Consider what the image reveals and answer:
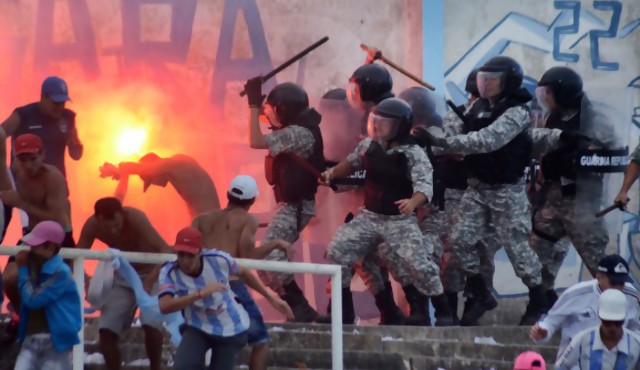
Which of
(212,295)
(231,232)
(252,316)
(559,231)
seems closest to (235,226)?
(231,232)

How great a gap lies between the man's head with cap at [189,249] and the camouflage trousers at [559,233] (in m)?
4.16

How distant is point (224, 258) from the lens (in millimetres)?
11344

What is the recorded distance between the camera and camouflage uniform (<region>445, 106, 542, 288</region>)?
45.3 ft

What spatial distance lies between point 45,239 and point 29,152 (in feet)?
5.25

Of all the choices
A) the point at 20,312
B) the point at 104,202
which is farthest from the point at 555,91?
the point at 20,312

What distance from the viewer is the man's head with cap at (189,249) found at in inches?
436

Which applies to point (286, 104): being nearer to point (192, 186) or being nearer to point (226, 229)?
point (192, 186)

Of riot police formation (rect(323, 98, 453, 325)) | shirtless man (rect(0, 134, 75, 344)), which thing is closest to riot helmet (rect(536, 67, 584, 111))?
riot police formation (rect(323, 98, 453, 325))

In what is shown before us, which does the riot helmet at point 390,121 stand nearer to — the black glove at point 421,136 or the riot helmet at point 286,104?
the black glove at point 421,136

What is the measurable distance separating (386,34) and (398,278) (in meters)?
3.32

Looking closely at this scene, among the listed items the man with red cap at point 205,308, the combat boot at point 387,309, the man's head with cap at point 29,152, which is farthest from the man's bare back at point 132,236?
the combat boot at point 387,309

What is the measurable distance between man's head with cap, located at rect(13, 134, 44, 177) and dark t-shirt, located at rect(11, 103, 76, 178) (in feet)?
3.75

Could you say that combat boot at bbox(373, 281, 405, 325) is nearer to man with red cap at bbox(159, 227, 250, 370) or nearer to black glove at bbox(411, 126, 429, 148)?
black glove at bbox(411, 126, 429, 148)

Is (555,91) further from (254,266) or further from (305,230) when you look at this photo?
(254,266)
